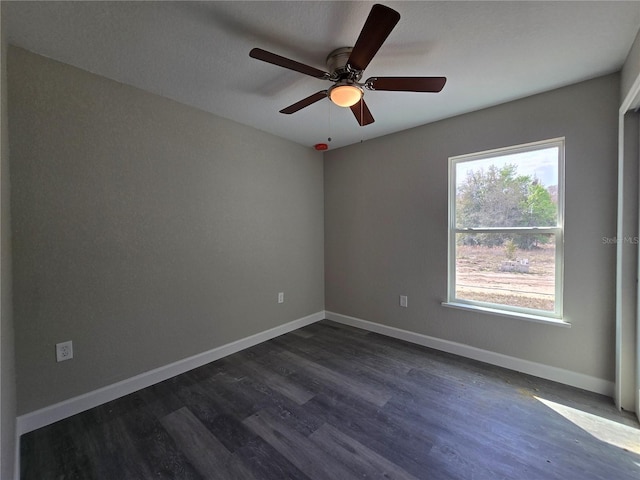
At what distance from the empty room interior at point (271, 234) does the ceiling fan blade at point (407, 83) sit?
14 millimetres

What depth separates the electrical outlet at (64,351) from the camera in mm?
1775

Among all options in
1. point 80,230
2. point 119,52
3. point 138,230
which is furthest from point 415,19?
point 80,230

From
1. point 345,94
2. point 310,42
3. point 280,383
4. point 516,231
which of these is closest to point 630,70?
point 516,231

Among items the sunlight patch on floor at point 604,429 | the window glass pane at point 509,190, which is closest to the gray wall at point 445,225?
the window glass pane at point 509,190

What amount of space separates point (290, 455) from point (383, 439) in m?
0.56

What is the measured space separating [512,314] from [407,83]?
2.14 meters

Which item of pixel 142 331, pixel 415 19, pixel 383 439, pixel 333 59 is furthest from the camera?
pixel 142 331

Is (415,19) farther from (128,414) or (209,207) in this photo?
(128,414)

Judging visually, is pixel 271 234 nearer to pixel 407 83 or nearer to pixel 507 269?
pixel 407 83

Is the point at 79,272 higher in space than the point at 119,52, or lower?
lower

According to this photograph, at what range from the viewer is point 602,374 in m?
2.03

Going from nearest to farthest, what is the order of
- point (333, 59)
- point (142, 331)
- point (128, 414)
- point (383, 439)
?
point (383, 439), point (333, 59), point (128, 414), point (142, 331)

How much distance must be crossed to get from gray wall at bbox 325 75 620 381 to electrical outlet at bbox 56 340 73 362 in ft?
8.91

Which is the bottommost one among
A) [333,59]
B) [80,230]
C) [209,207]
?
[80,230]
